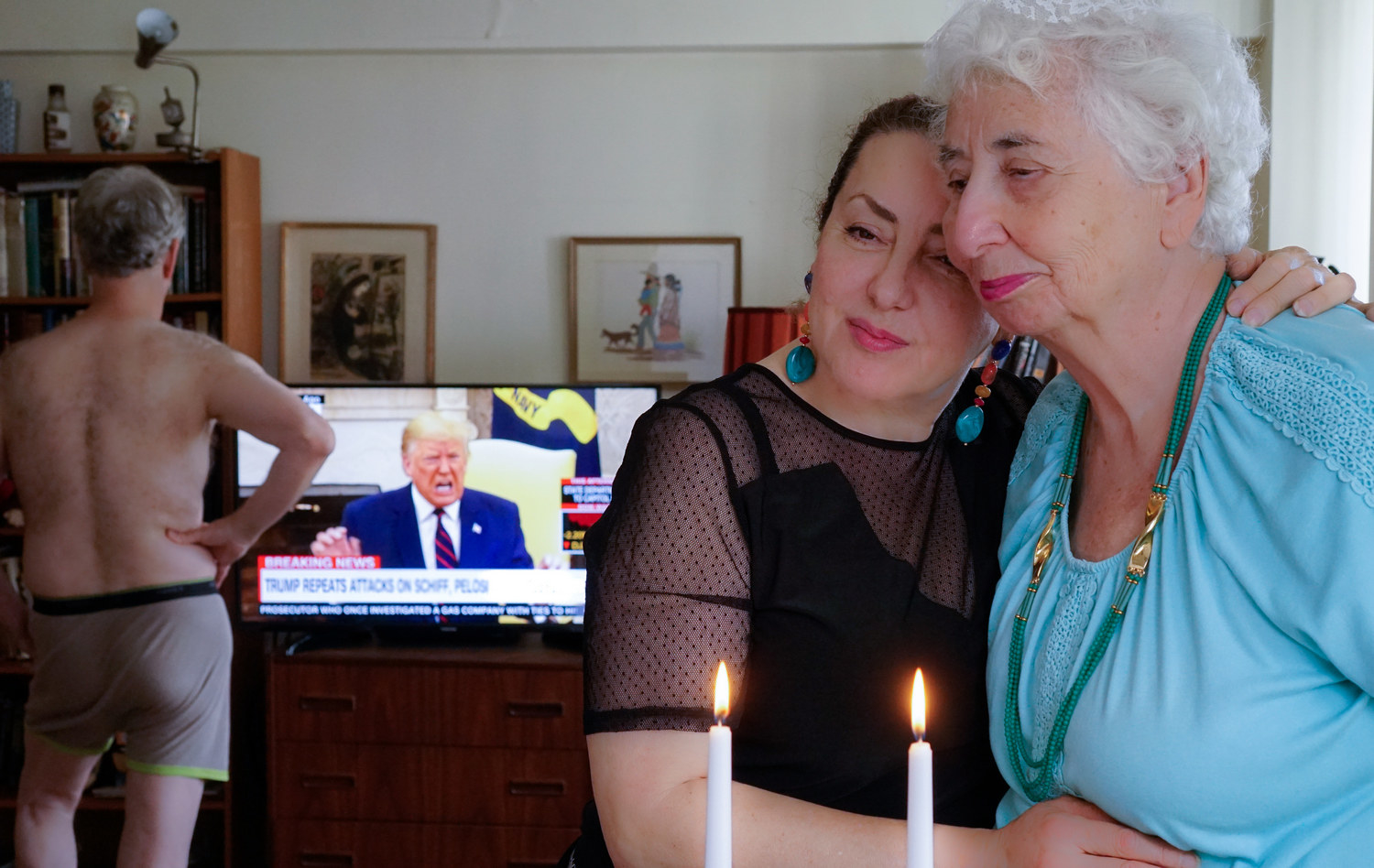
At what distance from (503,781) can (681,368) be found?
56.5 inches

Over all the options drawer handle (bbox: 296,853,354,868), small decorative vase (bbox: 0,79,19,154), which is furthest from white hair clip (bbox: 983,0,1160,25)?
small decorative vase (bbox: 0,79,19,154)

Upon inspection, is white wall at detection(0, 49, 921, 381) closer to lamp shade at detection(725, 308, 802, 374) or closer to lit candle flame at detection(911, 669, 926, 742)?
lamp shade at detection(725, 308, 802, 374)

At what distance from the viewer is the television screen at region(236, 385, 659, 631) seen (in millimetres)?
3637

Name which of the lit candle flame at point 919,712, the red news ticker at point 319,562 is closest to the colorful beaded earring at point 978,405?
the lit candle flame at point 919,712

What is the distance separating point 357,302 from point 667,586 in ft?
10.2

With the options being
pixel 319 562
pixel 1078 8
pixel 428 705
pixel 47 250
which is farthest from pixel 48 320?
pixel 1078 8

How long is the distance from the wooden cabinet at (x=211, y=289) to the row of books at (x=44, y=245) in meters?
0.01

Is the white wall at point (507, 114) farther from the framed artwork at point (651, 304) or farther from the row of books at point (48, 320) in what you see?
the row of books at point (48, 320)

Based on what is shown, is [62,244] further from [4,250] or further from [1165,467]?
[1165,467]

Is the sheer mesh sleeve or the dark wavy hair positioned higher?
the dark wavy hair

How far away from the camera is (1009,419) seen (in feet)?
4.93

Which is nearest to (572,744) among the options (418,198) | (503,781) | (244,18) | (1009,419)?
(503,781)

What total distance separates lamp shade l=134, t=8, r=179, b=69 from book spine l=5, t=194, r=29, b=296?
72 cm

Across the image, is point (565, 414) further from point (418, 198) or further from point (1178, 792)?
point (1178, 792)
